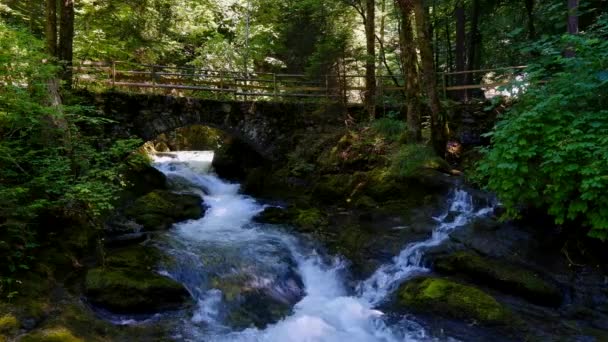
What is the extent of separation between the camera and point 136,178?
1370 cm

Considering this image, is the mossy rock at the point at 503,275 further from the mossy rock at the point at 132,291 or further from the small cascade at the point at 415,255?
the mossy rock at the point at 132,291

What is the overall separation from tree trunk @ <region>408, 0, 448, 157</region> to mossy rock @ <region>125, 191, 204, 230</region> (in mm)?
6738

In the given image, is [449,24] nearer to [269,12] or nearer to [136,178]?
[269,12]

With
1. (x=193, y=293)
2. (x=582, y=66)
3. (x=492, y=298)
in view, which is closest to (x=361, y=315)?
(x=492, y=298)

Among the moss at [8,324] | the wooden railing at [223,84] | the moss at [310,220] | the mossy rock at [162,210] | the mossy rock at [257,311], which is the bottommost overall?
the mossy rock at [257,311]

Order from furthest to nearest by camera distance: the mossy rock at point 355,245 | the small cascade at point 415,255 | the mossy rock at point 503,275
Answer: the mossy rock at point 355,245 → the small cascade at point 415,255 → the mossy rock at point 503,275

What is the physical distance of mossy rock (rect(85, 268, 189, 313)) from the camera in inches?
255

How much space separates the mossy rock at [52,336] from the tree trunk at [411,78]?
345 inches

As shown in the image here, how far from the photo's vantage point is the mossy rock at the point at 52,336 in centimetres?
517

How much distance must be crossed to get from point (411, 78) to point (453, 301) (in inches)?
247

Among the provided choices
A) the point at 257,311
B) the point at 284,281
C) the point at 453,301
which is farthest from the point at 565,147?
the point at 257,311

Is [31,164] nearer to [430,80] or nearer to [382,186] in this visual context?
[382,186]

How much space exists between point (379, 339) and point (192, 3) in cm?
1739

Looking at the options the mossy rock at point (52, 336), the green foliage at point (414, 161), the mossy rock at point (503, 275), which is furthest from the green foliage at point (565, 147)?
the mossy rock at point (52, 336)
